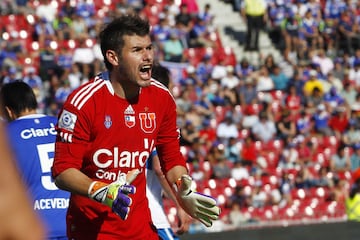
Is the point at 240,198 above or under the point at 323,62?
under

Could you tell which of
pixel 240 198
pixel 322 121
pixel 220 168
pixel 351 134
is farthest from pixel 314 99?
pixel 240 198

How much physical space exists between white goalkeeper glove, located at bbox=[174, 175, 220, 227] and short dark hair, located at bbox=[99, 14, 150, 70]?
2.62ft

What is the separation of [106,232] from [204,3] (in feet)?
55.4

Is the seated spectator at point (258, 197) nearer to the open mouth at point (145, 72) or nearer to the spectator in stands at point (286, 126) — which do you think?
the spectator in stands at point (286, 126)

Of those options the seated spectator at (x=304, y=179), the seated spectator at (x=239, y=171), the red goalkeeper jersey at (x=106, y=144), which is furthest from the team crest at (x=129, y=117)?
the seated spectator at (x=304, y=179)

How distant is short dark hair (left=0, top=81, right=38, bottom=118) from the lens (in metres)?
5.99

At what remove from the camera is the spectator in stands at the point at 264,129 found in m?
17.6

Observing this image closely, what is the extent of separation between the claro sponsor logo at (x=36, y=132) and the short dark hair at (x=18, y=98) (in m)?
0.26

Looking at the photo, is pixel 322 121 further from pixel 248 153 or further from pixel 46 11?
pixel 46 11

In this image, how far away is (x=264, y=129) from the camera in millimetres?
17656

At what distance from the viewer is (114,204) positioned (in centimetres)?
430

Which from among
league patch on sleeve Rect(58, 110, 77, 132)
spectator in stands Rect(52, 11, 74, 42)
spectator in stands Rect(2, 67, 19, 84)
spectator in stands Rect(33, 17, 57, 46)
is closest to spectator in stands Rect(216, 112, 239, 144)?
spectator in stands Rect(52, 11, 74, 42)

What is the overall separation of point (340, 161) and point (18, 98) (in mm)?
12152

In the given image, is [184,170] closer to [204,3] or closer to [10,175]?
[10,175]
